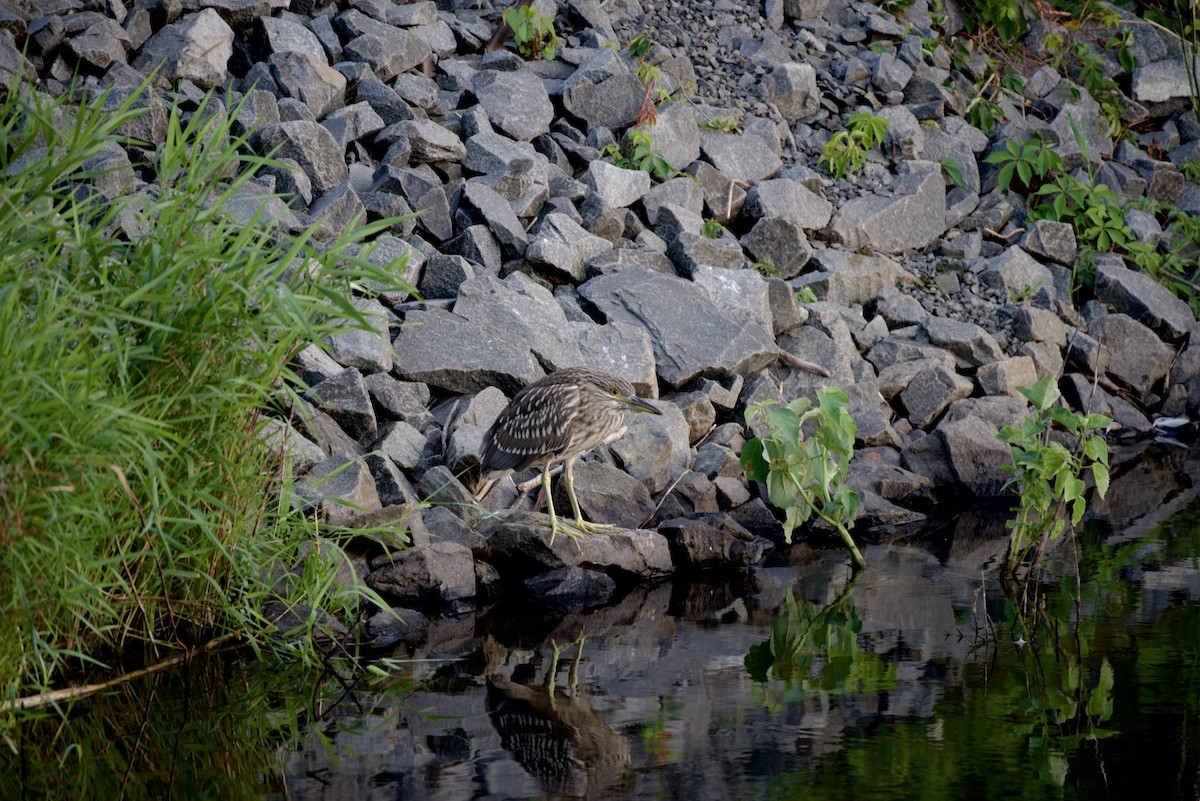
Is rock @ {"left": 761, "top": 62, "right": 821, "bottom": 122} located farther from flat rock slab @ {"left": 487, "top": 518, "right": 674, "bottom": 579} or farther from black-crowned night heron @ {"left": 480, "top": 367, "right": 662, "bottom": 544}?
flat rock slab @ {"left": 487, "top": 518, "right": 674, "bottom": 579}

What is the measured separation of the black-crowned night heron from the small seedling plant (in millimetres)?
647

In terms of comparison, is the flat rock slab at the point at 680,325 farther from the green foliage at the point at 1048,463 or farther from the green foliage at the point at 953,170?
the green foliage at the point at 953,170

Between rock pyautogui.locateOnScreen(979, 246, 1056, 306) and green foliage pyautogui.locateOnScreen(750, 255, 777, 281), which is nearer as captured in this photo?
green foliage pyautogui.locateOnScreen(750, 255, 777, 281)

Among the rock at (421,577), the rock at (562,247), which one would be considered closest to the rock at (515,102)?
the rock at (562,247)

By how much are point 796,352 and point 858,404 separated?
1.90 ft

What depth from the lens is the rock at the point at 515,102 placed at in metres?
9.43

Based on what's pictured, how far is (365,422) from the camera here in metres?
6.64

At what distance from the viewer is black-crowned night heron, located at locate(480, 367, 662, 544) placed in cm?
631

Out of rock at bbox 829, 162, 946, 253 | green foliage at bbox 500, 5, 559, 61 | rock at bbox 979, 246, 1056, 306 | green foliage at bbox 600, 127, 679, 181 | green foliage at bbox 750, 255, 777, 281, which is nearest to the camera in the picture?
green foliage at bbox 750, 255, 777, 281

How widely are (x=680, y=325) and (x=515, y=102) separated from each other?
2.54 m

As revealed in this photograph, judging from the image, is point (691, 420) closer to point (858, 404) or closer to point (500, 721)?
point (858, 404)

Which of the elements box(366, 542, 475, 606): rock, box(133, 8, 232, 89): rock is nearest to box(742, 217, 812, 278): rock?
box(133, 8, 232, 89): rock

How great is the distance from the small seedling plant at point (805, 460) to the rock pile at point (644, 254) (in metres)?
0.37

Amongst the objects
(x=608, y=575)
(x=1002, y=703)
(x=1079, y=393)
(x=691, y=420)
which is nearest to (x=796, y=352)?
(x=691, y=420)
